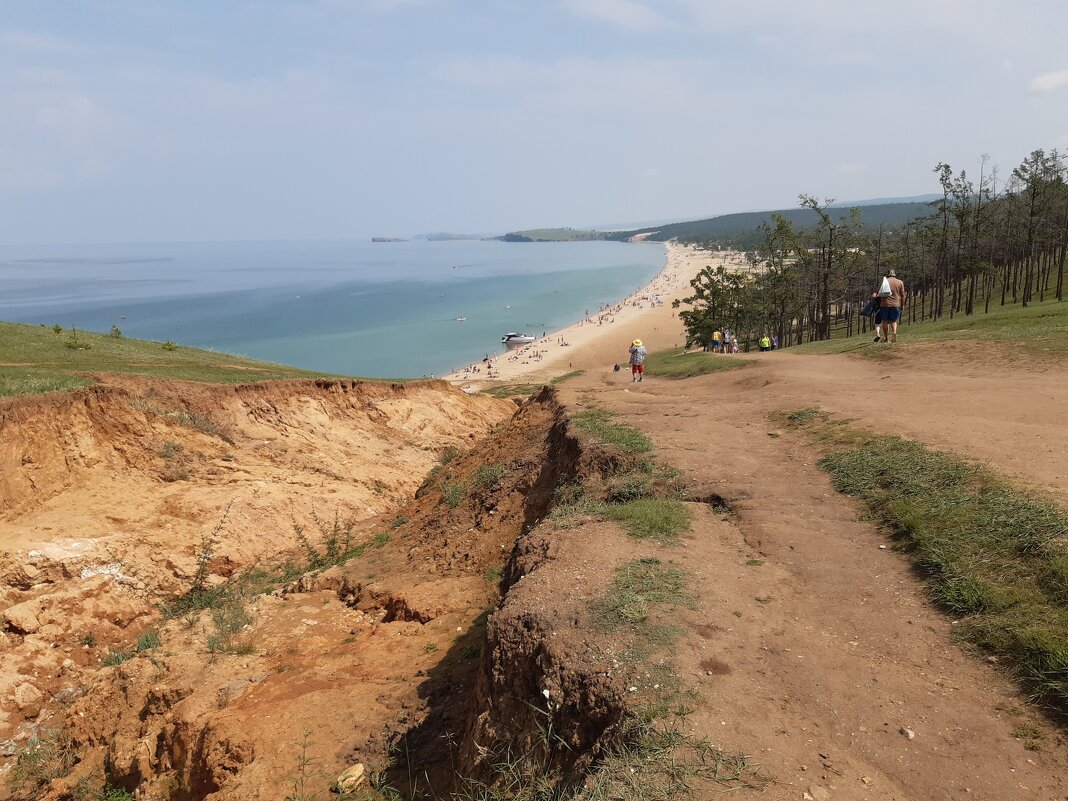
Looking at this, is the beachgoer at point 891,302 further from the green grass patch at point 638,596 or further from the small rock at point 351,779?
the small rock at point 351,779

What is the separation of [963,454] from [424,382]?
21.6m

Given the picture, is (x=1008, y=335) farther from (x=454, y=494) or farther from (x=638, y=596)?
(x=638, y=596)

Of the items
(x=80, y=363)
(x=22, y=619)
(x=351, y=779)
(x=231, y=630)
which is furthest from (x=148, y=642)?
(x=80, y=363)

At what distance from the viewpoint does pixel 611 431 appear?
44.0 feet

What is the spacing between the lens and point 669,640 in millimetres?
5992

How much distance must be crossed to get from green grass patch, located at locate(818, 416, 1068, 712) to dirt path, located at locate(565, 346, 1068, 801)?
0.24m

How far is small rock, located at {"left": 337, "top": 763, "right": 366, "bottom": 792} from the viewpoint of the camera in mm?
6719

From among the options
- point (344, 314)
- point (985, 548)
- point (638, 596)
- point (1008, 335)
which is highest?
point (1008, 335)

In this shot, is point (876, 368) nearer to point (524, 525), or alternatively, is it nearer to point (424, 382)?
point (524, 525)

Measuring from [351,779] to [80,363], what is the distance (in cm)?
2082

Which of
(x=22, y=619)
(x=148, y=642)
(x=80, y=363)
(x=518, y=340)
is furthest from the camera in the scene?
(x=518, y=340)

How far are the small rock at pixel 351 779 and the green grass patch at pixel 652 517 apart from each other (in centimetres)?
427

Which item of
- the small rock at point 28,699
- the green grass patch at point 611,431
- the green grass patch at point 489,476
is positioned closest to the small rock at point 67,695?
the small rock at point 28,699

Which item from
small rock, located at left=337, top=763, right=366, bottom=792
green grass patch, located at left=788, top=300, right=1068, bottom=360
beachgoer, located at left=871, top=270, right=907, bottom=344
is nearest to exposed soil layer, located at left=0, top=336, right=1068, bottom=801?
small rock, located at left=337, top=763, right=366, bottom=792
